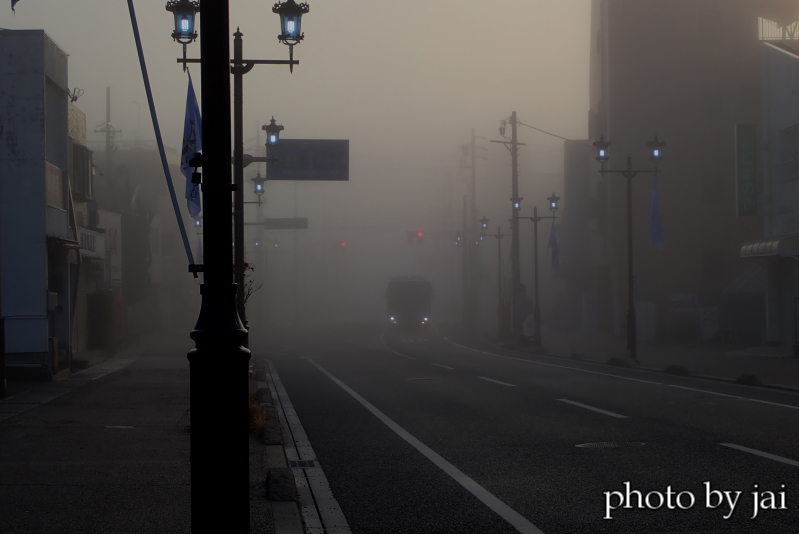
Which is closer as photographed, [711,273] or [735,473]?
[735,473]

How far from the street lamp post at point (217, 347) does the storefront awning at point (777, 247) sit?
93.6ft

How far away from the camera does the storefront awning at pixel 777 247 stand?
96.7ft

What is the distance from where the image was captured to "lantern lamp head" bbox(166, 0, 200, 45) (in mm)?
13766

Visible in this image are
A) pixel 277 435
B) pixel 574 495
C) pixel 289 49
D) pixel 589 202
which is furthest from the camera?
pixel 589 202

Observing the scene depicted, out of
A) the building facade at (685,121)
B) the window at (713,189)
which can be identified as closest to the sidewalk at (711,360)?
the building facade at (685,121)

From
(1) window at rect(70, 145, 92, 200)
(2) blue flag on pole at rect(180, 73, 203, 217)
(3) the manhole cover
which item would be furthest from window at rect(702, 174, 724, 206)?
(2) blue flag on pole at rect(180, 73, 203, 217)

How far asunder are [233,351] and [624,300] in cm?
4937

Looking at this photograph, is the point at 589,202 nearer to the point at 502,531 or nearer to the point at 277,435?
the point at 277,435

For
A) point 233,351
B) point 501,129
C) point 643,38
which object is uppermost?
point 643,38

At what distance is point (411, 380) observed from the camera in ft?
71.1

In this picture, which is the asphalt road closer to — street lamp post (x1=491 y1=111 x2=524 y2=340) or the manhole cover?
the manhole cover

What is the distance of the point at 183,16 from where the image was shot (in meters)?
13.9

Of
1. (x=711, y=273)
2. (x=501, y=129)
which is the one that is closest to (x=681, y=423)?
(x=501, y=129)

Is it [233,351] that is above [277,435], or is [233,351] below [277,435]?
above
